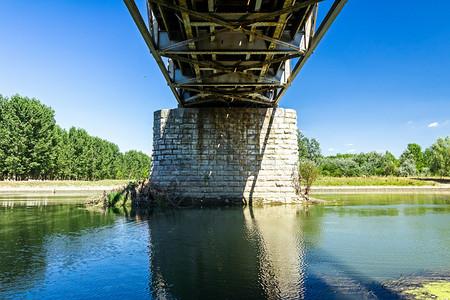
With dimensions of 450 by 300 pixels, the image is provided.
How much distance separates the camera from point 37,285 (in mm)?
4621

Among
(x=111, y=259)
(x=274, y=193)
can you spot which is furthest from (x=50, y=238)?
(x=274, y=193)

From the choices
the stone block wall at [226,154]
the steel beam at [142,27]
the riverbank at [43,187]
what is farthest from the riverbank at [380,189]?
the steel beam at [142,27]

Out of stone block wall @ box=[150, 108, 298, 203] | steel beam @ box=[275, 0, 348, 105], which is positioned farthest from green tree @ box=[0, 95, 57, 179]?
steel beam @ box=[275, 0, 348, 105]

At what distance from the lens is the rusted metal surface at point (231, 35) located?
7.95 metres

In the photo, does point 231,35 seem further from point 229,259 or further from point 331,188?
point 331,188

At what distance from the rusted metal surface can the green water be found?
6019mm

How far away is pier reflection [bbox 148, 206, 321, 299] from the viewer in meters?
4.40

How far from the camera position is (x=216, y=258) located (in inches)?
241

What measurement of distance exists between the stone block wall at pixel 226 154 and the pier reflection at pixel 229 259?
225 inches

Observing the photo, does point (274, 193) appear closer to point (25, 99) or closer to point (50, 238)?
point (50, 238)

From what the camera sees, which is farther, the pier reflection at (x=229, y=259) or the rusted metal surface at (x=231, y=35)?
the rusted metal surface at (x=231, y=35)

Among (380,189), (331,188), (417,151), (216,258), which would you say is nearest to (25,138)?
(331,188)

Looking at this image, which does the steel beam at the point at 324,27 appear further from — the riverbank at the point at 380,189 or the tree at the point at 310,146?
the tree at the point at 310,146

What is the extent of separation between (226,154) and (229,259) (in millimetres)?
10855
